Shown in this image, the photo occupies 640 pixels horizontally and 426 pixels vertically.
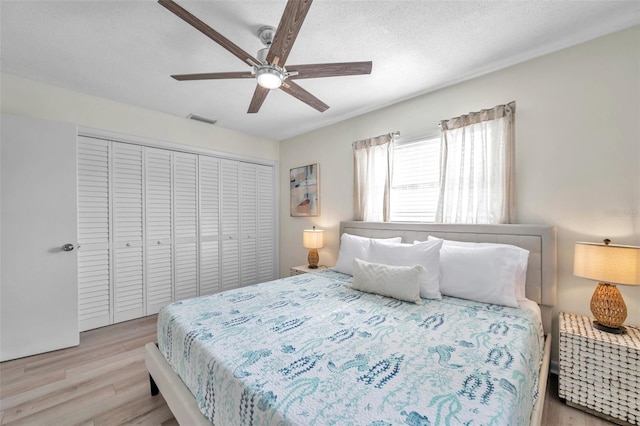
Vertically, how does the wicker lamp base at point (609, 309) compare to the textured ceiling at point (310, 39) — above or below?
below

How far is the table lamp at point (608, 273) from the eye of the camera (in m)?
1.53

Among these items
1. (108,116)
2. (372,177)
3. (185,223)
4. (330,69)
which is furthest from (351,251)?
(108,116)

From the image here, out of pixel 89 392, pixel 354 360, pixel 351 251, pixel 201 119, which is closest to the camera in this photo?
pixel 354 360

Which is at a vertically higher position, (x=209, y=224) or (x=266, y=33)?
(x=266, y=33)

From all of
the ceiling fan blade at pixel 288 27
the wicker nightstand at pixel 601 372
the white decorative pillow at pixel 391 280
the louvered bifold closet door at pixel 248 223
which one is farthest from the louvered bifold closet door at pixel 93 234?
the wicker nightstand at pixel 601 372

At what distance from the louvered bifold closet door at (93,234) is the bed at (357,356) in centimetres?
167

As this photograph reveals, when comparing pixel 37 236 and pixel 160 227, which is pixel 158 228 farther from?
pixel 37 236

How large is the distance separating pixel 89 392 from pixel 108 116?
262cm

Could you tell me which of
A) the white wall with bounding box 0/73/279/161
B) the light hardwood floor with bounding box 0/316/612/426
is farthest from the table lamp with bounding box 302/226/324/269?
the light hardwood floor with bounding box 0/316/612/426

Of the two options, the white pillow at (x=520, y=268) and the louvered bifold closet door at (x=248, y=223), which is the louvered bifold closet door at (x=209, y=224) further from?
the white pillow at (x=520, y=268)

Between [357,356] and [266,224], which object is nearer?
[357,356]

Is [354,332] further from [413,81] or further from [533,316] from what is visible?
[413,81]

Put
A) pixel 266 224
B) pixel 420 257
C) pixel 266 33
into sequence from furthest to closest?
→ pixel 266 224 < pixel 420 257 < pixel 266 33

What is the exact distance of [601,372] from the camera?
1.55m
